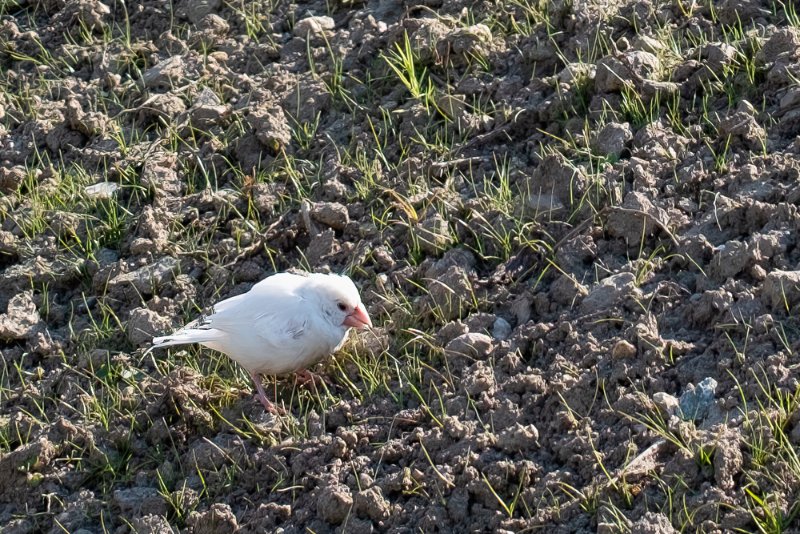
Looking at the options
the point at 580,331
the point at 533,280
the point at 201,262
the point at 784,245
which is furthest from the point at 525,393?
the point at 201,262

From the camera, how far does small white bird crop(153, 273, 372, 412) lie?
5.29 meters

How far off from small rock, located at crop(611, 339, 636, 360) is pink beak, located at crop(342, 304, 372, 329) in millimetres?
1096

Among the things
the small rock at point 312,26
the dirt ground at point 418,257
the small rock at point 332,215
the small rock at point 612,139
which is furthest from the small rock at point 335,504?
the small rock at point 312,26

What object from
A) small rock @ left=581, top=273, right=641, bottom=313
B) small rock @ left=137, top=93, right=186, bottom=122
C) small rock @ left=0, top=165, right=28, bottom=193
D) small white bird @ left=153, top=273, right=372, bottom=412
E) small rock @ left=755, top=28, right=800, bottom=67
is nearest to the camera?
small rock @ left=581, top=273, right=641, bottom=313

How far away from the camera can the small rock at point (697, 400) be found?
4.53 meters

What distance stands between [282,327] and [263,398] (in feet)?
1.01

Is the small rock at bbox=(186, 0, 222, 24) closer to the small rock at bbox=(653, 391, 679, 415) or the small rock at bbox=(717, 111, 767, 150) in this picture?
the small rock at bbox=(717, 111, 767, 150)

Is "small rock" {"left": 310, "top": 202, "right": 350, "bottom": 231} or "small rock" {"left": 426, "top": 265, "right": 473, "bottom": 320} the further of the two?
"small rock" {"left": 310, "top": 202, "right": 350, "bottom": 231}

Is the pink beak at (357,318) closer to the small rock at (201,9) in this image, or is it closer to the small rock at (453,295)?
the small rock at (453,295)

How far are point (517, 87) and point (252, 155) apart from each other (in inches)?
54.2

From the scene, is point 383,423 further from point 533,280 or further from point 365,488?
point 533,280

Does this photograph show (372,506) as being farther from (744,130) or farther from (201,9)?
(201,9)

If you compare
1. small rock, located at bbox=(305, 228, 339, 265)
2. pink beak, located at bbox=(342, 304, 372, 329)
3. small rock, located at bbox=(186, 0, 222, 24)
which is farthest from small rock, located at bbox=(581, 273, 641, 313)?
small rock, located at bbox=(186, 0, 222, 24)

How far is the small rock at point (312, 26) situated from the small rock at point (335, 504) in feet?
10.6
